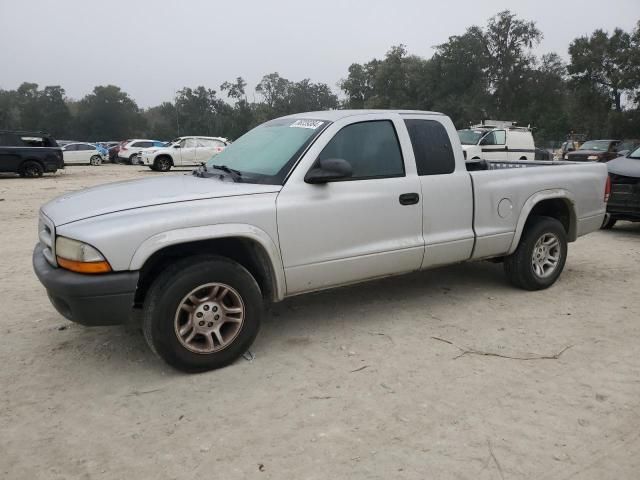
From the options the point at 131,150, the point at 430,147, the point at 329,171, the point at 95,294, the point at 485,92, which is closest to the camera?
the point at 95,294

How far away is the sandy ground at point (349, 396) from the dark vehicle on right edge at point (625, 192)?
12.5ft

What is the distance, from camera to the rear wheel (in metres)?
23.7

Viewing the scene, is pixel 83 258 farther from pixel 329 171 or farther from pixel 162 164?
pixel 162 164

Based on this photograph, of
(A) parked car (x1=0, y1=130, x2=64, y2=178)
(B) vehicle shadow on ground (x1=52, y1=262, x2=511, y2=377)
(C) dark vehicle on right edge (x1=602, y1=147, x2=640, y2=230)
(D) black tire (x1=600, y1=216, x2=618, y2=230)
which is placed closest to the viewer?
(B) vehicle shadow on ground (x1=52, y1=262, x2=511, y2=377)

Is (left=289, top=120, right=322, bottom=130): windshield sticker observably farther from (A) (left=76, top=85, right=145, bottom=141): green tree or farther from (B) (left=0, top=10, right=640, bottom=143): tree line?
(A) (left=76, top=85, right=145, bottom=141): green tree

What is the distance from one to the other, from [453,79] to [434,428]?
179ft

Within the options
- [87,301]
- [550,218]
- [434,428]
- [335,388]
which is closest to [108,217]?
[87,301]

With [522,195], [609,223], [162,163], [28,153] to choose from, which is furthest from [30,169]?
[522,195]

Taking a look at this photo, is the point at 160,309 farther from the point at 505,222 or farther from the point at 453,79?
the point at 453,79

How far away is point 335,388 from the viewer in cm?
333

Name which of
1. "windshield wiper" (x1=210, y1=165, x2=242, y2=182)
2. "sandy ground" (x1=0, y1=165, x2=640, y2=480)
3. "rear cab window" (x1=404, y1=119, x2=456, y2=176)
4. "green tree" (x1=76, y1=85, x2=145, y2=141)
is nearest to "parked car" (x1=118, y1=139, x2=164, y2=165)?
"sandy ground" (x1=0, y1=165, x2=640, y2=480)

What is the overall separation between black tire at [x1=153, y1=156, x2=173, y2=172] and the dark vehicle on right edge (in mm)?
19425

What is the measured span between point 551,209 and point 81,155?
101ft

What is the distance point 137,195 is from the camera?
3.60 metres
